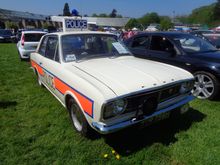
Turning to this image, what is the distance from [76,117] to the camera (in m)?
3.30

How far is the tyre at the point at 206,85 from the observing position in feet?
14.8

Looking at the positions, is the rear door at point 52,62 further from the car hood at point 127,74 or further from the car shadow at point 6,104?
the car shadow at point 6,104

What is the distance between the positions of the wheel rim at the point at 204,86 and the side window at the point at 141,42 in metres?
1.91

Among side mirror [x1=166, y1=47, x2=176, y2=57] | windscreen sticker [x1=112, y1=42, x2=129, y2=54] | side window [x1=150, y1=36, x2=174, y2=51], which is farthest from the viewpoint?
side window [x1=150, y1=36, x2=174, y2=51]

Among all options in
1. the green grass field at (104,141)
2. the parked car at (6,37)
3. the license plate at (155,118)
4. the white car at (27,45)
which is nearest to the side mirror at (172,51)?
the green grass field at (104,141)

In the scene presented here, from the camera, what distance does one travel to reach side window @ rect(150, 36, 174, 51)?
5.37 metres

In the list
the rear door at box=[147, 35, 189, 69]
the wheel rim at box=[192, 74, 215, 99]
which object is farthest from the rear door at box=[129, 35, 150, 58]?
the wheel rim at box=[192, 74, 215, 99]

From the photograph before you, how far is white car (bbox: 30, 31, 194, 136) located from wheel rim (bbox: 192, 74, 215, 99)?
4.80 feet

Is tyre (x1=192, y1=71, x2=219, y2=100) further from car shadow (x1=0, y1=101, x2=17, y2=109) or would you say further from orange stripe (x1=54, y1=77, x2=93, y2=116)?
car shadow (x1=0, y1=101, x2=17, y2=109)

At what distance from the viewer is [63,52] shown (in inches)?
144

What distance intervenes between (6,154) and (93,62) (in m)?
1.97

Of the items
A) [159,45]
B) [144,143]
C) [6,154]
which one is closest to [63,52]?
[6,154]

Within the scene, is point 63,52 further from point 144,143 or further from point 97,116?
point 144,143

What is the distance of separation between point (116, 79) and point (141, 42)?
3.79m
